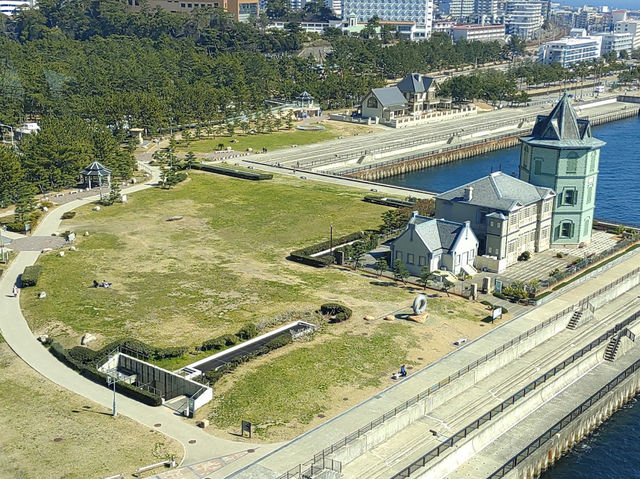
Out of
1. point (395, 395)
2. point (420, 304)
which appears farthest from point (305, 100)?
point (395, 395)

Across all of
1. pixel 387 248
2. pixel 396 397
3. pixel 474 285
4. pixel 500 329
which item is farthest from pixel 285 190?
pixel 396 397

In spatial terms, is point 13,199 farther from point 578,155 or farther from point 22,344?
point 578,155

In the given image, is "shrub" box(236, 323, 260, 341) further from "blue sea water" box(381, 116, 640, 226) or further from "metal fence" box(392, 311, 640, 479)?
"blue sea water" box(381, 116, 640, 226)

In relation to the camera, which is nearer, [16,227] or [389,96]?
[16,227]

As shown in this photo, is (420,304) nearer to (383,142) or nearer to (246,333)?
(246,333)

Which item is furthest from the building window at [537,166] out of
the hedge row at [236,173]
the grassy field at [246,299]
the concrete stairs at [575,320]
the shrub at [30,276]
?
the shrub at [30,276]

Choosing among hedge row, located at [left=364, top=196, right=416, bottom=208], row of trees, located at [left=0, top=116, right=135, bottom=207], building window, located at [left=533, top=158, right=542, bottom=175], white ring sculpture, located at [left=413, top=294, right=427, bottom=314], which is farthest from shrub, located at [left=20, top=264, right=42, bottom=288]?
building window, located at [left=533, top=158, right=542, bottom=175]
